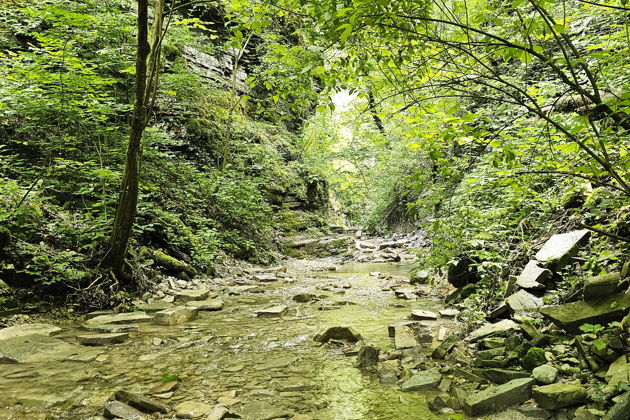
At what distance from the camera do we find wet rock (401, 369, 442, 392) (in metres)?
3.02

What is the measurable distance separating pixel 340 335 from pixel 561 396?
2.47 meters

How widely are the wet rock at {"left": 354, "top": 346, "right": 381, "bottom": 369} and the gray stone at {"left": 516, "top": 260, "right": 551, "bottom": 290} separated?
2.00 meters

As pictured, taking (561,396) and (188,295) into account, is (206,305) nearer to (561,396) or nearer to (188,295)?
(188,295)

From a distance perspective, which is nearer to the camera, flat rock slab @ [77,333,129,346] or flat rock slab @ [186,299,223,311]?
flat rock slab @ [77,333,129,346]

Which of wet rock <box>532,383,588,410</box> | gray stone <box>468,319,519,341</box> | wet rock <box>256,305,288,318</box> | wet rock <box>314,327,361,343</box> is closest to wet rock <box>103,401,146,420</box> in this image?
wet rock <box>314,327,361,343</box>

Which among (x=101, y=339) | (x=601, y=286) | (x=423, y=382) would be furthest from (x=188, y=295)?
(x=601, y=286)

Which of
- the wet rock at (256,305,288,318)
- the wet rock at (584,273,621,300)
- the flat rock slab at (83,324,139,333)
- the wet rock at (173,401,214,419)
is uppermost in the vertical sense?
the wet rock at (584,273,621,300)

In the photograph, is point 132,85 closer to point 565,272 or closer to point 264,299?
point 264,299

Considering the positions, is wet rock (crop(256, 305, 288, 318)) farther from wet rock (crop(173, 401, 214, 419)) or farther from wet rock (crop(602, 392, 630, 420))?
wet rock (crop(602, 392, 630, 420))

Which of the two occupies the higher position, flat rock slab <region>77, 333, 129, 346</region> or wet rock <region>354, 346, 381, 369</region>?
flat rock slab <region>77, 333, 129, 346</region>

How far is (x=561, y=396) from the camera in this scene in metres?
2.42

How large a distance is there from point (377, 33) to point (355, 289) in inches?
251

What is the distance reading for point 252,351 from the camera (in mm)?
4133

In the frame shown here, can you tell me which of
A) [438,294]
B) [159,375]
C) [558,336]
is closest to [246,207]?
[438,294]
